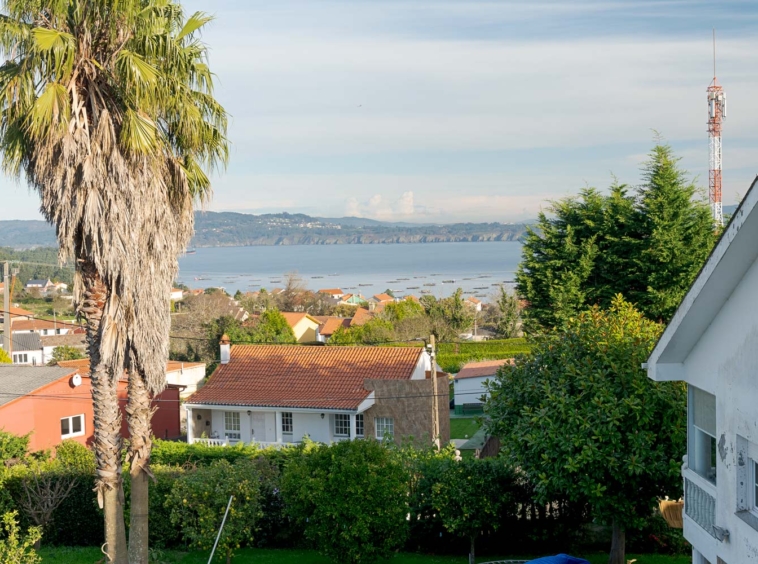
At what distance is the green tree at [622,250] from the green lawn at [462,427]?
12126mm

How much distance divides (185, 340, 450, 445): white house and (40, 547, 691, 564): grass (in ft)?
37.2

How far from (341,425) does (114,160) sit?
63.8 ft

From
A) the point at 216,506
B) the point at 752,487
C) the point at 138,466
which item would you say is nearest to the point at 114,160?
the point at 138,466

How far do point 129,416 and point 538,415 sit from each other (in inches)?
295

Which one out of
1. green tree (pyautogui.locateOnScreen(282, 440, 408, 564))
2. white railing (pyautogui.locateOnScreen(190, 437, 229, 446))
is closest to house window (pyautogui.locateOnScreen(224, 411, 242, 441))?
white railing (pyautogui.locateOnScreen(190, 437, 229, 446))

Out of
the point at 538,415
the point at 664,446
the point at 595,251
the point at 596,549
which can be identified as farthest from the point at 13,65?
the point at 595,251

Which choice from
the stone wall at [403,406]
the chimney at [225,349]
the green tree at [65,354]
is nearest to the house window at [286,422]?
the stone wall at [403,406]

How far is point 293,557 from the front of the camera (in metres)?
17.0

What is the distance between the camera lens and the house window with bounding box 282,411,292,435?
30.6m

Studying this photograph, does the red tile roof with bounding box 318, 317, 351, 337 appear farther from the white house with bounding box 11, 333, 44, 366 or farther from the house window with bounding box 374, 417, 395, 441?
the house window with bounding box 374, 417, 395, 441

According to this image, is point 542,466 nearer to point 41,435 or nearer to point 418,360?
point 418,360

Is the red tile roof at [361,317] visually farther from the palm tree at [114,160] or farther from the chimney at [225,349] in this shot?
the palm tree at [114,160]

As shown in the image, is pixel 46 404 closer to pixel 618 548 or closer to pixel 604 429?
pixel 618 548

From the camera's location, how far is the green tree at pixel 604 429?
12.5 meters
